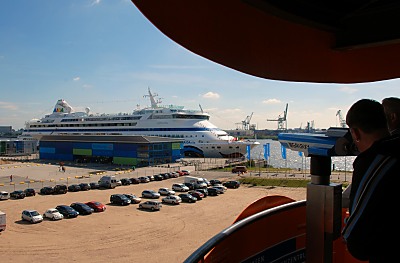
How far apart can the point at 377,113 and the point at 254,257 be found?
1.77 metres

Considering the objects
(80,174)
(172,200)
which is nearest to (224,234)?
(172,200)

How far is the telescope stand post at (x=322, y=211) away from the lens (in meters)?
2.38

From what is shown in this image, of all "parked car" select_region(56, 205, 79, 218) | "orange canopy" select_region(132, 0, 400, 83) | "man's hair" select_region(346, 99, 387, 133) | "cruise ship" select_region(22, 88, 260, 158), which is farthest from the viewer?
"cruise ship" select_region(22, 88, 260, 158)

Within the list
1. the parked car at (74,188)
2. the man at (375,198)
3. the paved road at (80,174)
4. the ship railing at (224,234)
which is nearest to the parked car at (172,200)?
the parked car at (74,188)

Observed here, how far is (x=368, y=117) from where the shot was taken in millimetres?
1503

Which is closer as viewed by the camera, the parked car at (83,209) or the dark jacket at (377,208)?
the dark jacket at (377,208)

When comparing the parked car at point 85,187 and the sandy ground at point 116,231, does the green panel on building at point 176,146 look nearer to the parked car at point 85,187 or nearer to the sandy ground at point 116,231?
the parked car at point 85,187

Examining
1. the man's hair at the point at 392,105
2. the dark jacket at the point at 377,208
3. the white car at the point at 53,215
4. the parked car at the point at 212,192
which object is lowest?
the white car at the point at 53,215

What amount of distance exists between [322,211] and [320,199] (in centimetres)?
8

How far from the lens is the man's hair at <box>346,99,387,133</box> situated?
1.50m

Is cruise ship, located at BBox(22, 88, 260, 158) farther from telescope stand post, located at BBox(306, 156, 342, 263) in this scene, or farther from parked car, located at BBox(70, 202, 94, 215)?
telescope stand post, located at BBox(306, 156, 342, 263)

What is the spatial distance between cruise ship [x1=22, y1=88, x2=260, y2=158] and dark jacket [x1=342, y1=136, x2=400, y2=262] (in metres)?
39.6

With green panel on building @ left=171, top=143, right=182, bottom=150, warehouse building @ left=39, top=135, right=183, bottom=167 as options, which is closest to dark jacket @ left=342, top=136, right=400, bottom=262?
warehouse building @ left=39, top=135, right=183, bottom=167

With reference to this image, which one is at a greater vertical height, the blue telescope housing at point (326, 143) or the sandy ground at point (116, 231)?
the blue telescope housing at point (326, 143)
